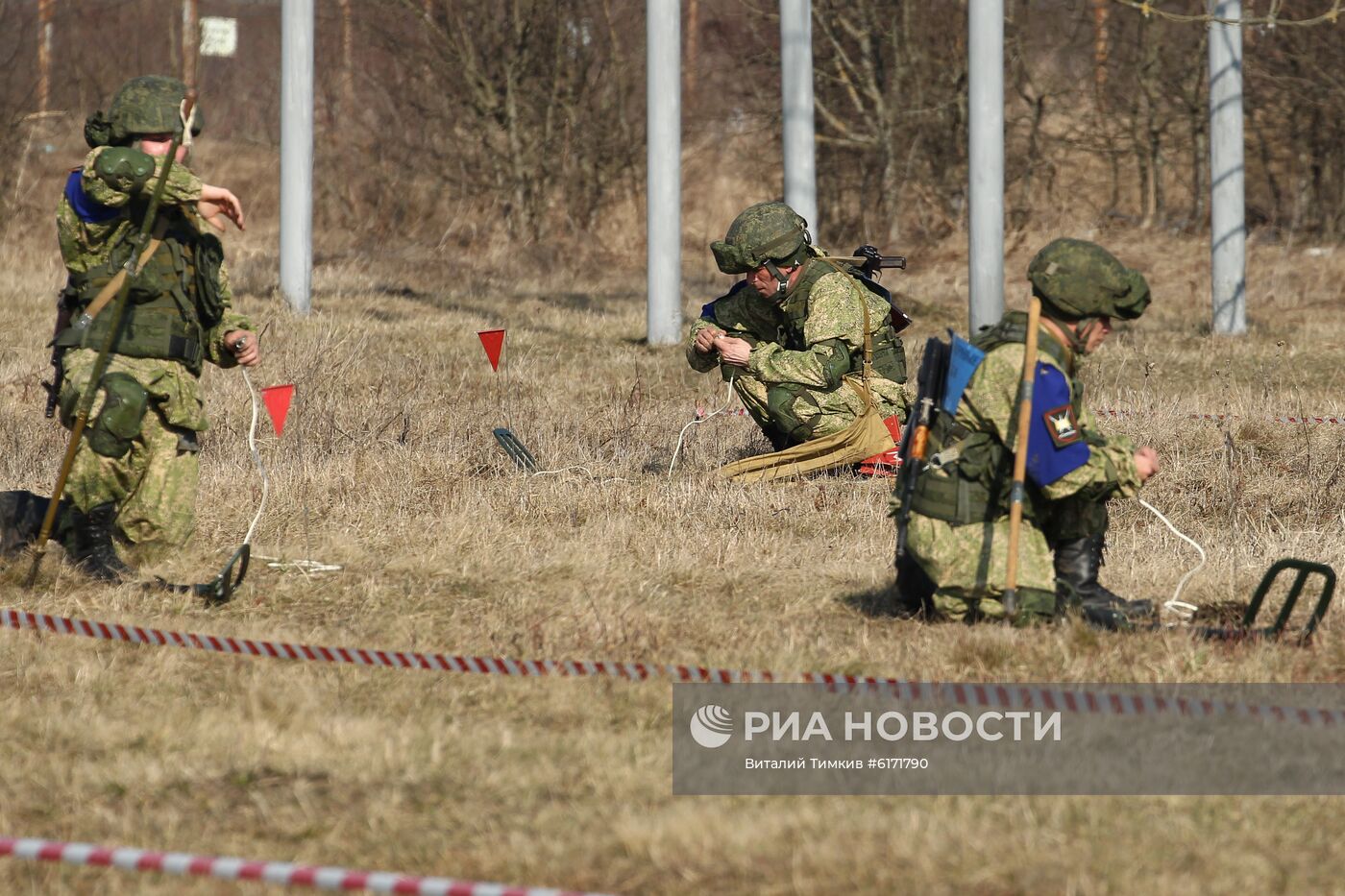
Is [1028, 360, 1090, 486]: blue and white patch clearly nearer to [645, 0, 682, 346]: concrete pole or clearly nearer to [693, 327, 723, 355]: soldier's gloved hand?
[693, 327, 723, 355]: soldier's gloved hand

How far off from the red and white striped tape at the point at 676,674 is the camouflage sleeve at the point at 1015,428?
0.66 m

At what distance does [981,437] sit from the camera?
5660mm

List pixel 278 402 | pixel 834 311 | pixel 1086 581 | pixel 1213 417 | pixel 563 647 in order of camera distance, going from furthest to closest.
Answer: pixel 1213 417, pixel 834 311, pixel 278 402, pixel 1086 581, pixel 563 647

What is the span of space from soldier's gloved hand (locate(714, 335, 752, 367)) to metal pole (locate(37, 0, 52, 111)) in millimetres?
17964

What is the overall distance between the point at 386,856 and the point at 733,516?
158 inches

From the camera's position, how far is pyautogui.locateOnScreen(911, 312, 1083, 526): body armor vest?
566 centimetres

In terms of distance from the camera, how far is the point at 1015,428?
18.2 feet

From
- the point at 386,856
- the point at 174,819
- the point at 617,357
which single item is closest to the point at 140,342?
the point at 174,819

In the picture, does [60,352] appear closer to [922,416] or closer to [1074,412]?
[922,416]

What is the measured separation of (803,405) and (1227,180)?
7907 mm

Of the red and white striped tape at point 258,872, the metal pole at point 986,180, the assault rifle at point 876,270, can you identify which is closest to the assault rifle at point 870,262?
the assault rifle at point 876,270

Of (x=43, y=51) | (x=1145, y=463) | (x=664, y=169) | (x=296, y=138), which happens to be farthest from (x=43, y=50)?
(x=1145, y=463)

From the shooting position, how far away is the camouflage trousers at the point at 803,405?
8.59m

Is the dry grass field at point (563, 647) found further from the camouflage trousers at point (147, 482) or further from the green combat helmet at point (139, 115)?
the green combat helmet at point (139, 115)
